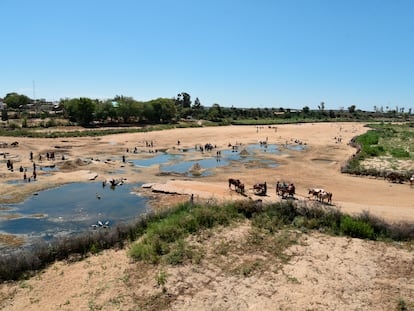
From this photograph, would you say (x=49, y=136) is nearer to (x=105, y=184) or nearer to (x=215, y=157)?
(x=215, y=157)

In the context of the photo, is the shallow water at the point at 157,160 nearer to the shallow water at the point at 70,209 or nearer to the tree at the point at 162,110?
the shallow water at the point at 70,209

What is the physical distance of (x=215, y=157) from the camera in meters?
48.9

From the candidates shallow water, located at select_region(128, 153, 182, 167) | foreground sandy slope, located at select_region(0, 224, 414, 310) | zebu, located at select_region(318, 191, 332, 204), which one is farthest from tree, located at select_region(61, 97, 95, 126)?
foreground sandy slope, located at select_region(0, 224, 414, 310)

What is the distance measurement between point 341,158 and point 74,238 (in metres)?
39.6

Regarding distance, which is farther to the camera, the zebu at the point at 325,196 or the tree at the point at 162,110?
the tree at the point at 162,110

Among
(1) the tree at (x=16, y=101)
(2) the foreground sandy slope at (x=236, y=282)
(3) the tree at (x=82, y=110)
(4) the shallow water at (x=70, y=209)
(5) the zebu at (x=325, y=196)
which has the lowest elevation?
(4) the shallow water at (x=70, y=209)

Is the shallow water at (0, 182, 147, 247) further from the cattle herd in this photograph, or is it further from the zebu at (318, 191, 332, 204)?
the zebu at (318, 191, 332, 204)

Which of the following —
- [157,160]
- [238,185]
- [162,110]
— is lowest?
[157,160]

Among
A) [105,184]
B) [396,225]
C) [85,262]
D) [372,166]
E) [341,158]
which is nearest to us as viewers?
[85,262]

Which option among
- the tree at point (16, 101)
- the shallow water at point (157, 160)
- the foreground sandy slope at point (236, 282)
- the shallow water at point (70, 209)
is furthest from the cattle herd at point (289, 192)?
the tree at point (16, 101)

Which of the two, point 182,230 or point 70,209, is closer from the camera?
point 182,230

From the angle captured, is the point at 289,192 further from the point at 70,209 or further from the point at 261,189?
the point at 70,209

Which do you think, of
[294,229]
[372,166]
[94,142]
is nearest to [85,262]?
[294,229]

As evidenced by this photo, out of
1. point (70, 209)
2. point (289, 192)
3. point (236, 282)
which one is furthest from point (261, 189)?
point (236, 282)
